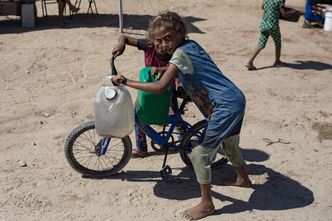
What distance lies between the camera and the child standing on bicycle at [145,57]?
14.5 feet

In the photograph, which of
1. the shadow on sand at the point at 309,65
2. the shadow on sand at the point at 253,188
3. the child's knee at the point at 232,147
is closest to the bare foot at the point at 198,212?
the shadow on sand at the point at 253,188

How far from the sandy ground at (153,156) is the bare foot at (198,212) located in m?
0.05

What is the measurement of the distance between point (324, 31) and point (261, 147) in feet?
18.6

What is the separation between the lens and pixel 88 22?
33.2 feet

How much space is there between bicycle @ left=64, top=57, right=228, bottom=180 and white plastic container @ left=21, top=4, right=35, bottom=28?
209 inches

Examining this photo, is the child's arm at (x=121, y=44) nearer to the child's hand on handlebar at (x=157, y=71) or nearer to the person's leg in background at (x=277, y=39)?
the child's hand on handlebar at (x=157, y=71)

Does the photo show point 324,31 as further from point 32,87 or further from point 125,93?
point 125,93

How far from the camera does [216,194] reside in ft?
14.8

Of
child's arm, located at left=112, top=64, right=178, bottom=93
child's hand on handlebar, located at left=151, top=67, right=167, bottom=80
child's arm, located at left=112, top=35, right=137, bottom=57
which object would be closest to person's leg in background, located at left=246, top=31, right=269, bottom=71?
child's arm, located at left=112, top=35, right=137, bottom=57

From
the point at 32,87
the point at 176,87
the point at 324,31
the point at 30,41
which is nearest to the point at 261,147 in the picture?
the point at 176,87

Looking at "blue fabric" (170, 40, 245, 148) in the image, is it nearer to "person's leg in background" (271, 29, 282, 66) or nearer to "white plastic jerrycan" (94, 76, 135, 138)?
"white plastic jerrycan" (94, 76, 135, 138)

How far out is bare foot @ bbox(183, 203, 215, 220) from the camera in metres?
4.11

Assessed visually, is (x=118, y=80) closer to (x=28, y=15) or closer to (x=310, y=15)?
(x=28, y=15)

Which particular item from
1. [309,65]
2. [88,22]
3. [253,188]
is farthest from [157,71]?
[88,22]
